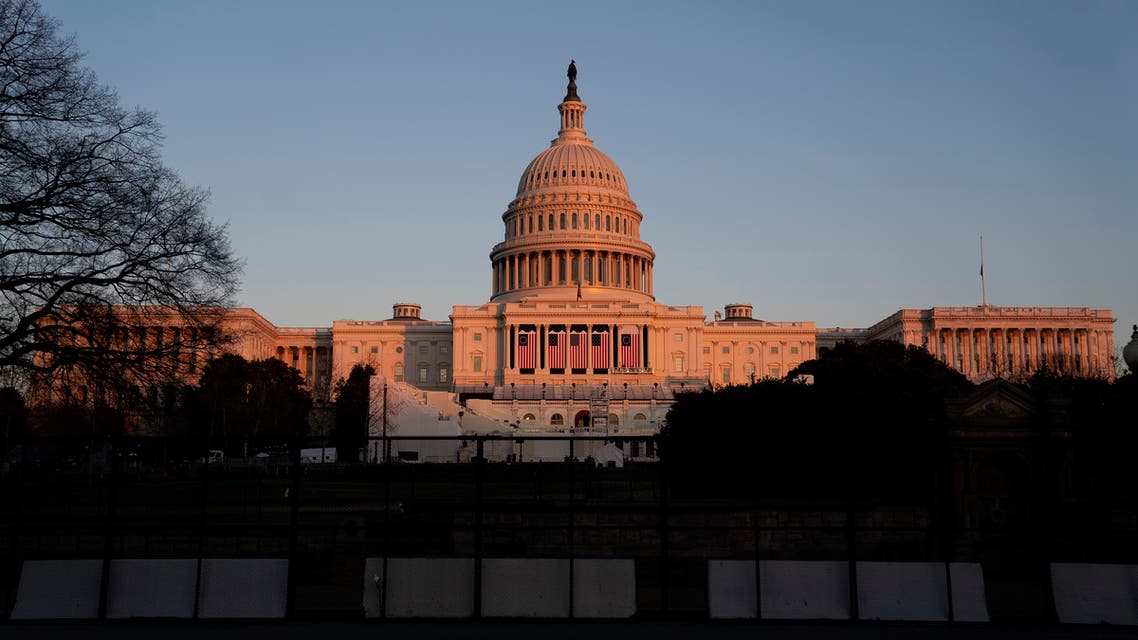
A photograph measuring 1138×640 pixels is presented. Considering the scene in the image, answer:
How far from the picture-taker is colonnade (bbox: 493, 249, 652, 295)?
458ft

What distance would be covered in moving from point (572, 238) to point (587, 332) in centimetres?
1786

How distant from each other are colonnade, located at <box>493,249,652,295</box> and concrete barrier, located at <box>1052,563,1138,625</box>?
12188cm

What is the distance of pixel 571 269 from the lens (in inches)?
5512

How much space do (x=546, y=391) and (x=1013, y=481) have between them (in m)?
85.2

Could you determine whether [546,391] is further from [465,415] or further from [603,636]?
[603,636]

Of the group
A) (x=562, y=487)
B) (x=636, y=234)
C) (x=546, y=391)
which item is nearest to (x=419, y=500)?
(x=562, y=487)

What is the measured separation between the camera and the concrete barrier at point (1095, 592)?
16.6 meters

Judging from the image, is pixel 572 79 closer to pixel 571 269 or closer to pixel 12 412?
pixel 571 269

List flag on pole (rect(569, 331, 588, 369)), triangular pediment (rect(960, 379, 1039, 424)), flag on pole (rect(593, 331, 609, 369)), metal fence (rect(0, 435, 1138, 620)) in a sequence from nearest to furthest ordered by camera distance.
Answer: metal fence (rect(0, 435, 1138, 620)), triangular pediment (rect(960, 379, 1039, 424)), flag on pole (rect(569, 331, 588, 369)), flag on pole (rect(593, 331, 609, 369))

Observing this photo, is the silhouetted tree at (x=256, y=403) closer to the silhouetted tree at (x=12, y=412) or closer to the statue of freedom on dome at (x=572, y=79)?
the silhouetted tree at (x=12, y=412)

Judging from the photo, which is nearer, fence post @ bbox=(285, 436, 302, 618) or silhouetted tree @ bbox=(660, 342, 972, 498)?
fence post @ bbox=(285, 436, 302, 618)

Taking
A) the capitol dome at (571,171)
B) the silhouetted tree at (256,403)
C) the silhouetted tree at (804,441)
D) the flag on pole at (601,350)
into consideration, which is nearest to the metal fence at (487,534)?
the silhouetted tree at (804,441)

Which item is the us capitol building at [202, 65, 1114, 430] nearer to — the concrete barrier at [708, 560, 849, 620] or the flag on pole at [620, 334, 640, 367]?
the flag on pole at [620, 334, 640, 367]

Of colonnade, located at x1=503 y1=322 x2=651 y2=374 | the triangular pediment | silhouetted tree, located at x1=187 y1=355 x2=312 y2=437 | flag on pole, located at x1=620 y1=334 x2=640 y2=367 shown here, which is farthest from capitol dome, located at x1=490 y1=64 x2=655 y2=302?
the triangular pediment
